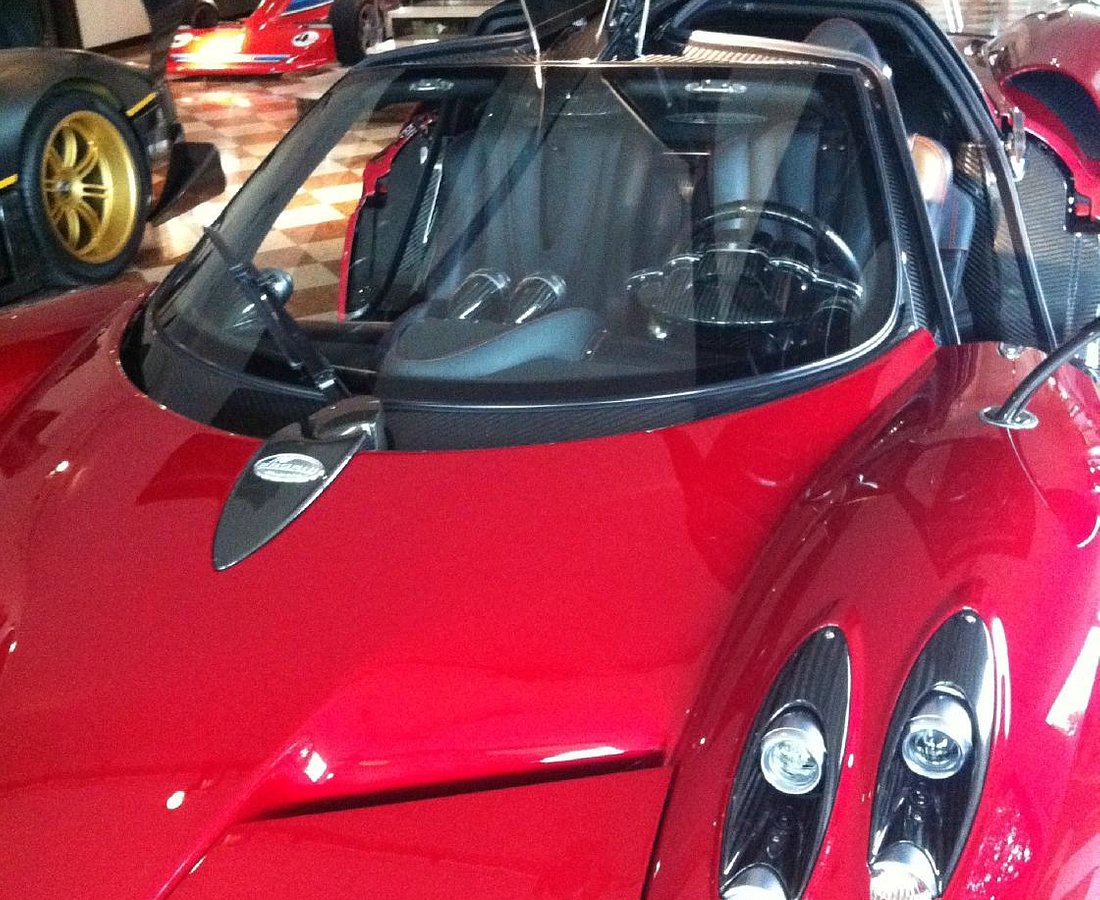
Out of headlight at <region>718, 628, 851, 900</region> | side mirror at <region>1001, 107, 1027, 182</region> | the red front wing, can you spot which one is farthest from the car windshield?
the red front wing

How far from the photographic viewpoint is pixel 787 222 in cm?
128

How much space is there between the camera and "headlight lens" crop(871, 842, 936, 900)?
0.66 metres

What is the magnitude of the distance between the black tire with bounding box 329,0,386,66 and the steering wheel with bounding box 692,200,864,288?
2.03 feet

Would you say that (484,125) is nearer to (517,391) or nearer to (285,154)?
(285,154)

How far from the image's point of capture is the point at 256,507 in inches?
38.8

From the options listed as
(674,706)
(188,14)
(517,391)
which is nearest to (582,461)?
(517,391)

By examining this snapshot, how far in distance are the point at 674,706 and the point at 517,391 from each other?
0.40 m

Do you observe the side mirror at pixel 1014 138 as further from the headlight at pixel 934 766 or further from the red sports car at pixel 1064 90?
the headlight at pixel 934 766

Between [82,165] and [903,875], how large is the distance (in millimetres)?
3460

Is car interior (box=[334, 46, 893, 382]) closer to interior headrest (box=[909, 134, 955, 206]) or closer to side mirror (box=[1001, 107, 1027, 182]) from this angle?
interior headrest (box=[909, 134, 955, 206])

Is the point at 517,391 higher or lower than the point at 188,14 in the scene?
lower

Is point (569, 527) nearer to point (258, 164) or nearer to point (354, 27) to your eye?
A: point (258, 164)

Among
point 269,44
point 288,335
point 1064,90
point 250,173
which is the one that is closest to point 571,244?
point 288,335

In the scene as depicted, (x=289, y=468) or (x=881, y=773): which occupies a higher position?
(x=289, y=468)
